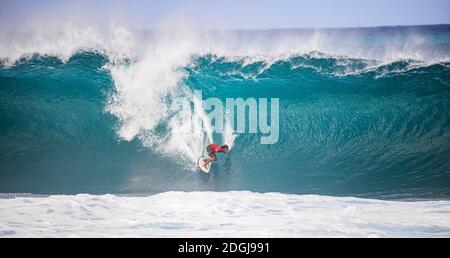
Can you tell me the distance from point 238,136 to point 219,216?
2.11m

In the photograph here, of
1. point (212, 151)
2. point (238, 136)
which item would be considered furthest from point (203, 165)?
point (238, 136)

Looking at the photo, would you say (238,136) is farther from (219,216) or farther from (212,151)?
(219,216)

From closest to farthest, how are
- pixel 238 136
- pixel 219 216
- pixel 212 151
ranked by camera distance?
pixel 219 216, pixel 212 151, pixel 238 136

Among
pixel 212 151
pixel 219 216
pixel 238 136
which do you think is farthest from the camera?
pixel 238 136

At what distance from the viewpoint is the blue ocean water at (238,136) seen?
19.2 feet

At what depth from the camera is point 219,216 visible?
454cm

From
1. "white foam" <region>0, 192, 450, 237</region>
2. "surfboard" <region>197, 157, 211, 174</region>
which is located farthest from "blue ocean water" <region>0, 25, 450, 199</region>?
"white foam" <region>0, 192, 450, 237</region>

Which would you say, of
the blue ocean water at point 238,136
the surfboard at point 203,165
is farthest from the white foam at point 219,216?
the blue ocean water at point 238,136

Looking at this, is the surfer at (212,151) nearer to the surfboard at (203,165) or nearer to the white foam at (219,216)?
the surfboard at (203,165)

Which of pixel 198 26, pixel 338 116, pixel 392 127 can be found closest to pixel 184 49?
pixel 198 26

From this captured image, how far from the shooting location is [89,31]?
298 inches

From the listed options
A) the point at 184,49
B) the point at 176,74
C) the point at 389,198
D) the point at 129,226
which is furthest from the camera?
the point at 184,49

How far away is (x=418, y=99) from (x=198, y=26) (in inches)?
140
